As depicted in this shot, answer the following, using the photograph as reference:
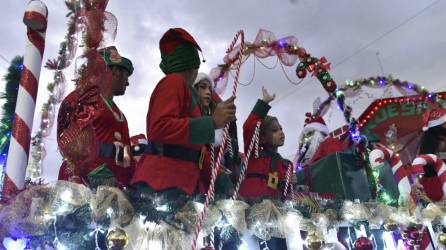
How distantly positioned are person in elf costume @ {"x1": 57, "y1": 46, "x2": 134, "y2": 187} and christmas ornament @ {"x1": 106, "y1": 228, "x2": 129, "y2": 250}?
42 centimetres

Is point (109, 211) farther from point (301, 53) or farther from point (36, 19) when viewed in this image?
point (301, 53)

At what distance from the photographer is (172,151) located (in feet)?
5.38

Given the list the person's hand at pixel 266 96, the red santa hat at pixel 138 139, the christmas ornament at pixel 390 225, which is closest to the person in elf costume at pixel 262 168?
the person's hand at pixel 266 96

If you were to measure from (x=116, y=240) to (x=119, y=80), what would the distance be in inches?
49.2

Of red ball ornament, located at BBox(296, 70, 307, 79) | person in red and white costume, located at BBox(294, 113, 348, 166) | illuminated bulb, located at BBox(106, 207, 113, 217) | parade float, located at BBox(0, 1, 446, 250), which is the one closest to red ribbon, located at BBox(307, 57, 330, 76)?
red ball ornament, located at BBox(296, 70, 307, 79)

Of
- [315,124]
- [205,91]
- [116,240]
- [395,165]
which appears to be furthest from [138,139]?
[315,124]

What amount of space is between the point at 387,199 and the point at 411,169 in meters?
0.83

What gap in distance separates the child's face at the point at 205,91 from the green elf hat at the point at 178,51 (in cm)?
54

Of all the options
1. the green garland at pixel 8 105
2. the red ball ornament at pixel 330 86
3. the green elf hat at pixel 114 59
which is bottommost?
the green garland at pixel 8 105

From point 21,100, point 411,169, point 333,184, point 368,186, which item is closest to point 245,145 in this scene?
point 333,184

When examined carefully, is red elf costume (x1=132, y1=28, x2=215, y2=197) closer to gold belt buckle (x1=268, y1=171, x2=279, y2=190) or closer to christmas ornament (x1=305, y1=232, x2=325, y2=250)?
christmas ornament (x1=305, y1=232, x2=325, y2=250)

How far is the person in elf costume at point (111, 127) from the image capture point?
171 centimetres

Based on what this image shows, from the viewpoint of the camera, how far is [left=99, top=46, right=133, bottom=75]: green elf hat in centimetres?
201

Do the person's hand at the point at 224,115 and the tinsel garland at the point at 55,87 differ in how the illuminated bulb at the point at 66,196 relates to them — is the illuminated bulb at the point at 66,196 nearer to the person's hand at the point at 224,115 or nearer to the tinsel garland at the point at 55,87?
the tinsel garland at the point at 55,87
